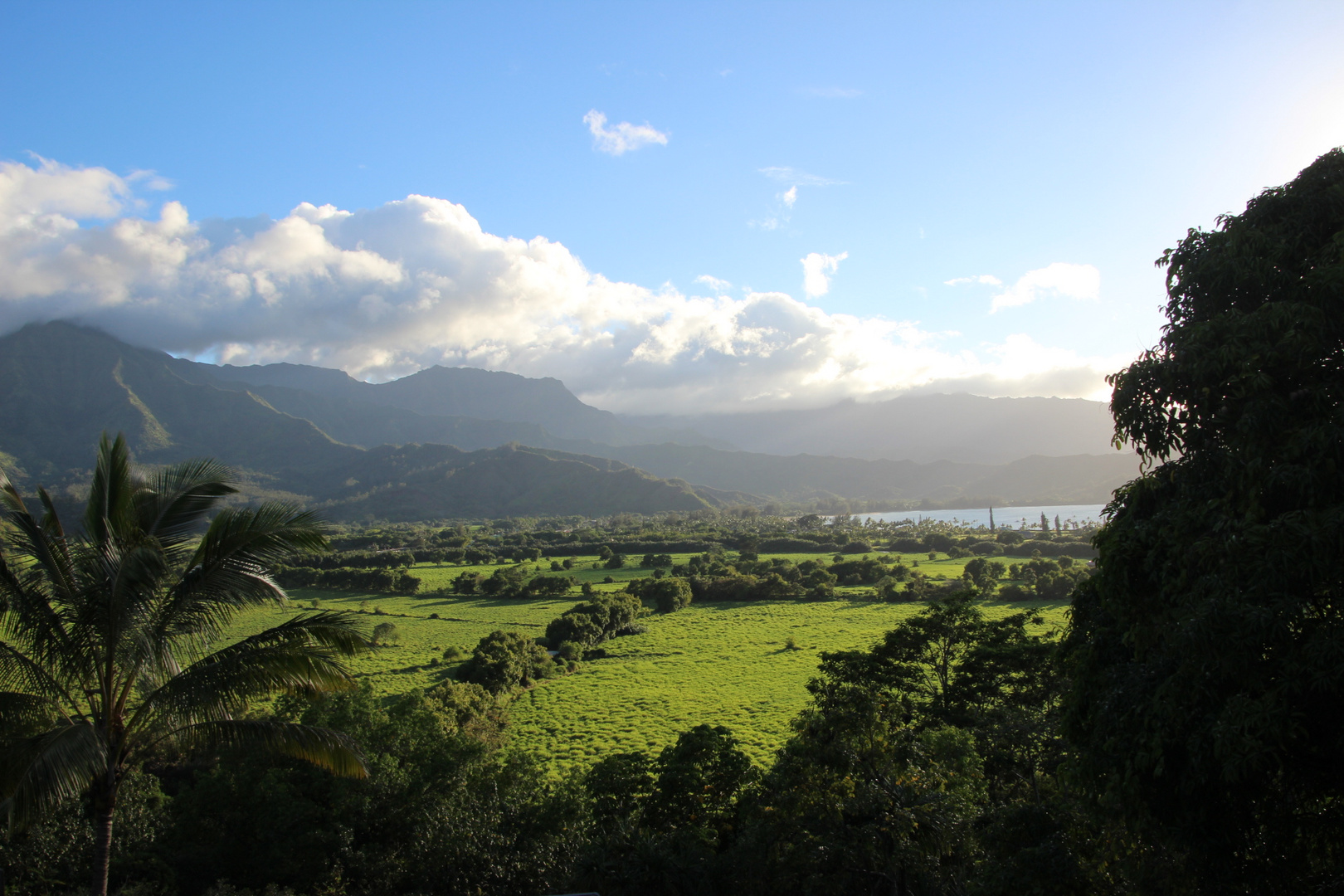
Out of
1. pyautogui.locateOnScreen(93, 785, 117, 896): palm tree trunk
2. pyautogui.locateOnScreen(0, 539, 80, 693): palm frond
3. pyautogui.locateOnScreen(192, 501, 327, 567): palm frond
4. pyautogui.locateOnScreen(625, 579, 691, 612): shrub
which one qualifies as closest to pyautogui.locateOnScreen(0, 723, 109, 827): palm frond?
pyautogui.locateOnScreen(93, 785, 117, 896): palm tree trunk

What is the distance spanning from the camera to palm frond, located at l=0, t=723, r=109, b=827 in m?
7.28

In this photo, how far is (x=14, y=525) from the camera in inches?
344

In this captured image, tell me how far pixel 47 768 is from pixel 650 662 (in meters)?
46.3

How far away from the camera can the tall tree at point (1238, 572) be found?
6105 mm

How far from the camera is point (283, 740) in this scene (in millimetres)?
9234

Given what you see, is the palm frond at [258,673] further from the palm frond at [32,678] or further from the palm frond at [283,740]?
the palm frond at [32,678]

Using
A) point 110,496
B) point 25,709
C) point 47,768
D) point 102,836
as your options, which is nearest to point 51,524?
point 110,496

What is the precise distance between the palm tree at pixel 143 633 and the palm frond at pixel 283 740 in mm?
19

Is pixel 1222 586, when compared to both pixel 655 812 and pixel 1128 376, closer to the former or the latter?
pixel 1128 376

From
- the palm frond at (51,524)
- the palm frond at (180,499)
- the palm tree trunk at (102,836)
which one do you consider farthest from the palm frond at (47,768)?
the palm frond at (180,499)

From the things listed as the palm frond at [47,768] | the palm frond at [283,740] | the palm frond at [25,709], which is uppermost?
the palm frond at [25,709]

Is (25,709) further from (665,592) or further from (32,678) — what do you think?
(665,592)

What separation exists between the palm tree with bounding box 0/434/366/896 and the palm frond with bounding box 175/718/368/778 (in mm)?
19

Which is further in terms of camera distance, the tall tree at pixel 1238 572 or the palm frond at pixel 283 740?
the palm frond at pixel 283 740
